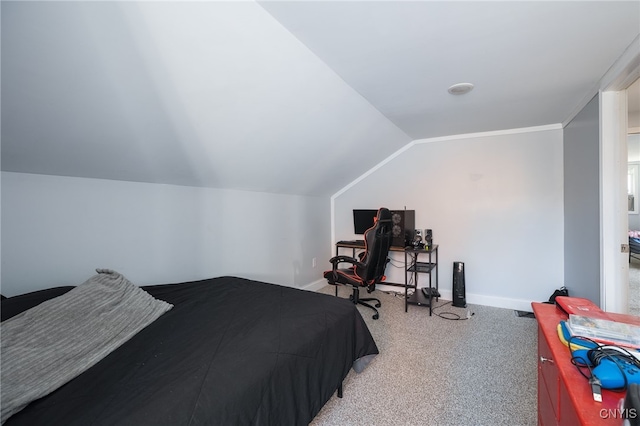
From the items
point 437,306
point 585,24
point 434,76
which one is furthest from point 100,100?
point 437,306

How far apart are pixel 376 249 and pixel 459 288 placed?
4.49ft

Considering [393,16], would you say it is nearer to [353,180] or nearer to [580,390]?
[580,390]

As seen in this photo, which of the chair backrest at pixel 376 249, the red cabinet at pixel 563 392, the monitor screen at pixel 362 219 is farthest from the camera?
the monitor screen at pixel 362 219

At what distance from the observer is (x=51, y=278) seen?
6.05 ft

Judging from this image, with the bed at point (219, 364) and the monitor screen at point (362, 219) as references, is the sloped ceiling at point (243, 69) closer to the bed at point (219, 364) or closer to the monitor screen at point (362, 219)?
the bed at point (219, 364)

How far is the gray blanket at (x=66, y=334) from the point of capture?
1083 mm

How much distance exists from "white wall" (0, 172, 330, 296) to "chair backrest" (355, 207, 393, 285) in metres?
1.10

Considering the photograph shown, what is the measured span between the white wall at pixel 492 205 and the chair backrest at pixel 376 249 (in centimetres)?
97

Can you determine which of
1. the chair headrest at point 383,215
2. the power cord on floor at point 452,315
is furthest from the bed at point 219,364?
the power cord on floor at point 452,315

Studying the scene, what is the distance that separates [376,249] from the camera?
3.17m

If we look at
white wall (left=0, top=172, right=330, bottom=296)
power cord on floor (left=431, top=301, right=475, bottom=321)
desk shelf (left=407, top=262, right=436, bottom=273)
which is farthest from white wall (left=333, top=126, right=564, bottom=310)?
white wall (left=0, top=172, right=330, bottom=296)

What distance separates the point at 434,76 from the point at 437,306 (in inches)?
110

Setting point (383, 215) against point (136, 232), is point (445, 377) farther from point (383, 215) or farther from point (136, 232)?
point (136, 232)

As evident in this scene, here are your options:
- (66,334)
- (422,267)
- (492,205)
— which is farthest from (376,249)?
(66,334)
